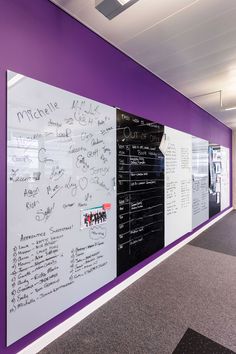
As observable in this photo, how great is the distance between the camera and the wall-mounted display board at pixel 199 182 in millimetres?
4082

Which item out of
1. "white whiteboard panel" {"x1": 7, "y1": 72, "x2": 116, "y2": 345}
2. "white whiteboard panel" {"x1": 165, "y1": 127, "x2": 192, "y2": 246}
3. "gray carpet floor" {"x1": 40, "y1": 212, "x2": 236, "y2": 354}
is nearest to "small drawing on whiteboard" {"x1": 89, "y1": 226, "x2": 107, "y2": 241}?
"white whiteboard panel" {"x1": 7, "y1": 72, "x2": 116, "y2": 345}

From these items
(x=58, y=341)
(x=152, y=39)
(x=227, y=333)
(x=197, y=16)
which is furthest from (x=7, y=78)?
(x=227, y=333)

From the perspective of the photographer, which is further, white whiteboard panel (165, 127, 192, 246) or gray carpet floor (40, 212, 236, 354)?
white whiteboard panel (165, 127, 192, 246)

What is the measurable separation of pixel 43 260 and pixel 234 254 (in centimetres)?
314

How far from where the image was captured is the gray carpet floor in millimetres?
1666

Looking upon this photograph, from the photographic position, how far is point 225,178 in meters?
6.12

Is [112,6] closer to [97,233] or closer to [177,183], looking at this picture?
[97,233]

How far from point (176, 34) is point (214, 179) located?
3939 mm

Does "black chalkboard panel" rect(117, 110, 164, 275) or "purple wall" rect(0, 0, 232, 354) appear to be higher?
"purple wall" rect(0, 0, 232, 354)

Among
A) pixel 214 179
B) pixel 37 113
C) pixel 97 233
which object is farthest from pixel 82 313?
pixel 214 179

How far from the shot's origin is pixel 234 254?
11.0ft

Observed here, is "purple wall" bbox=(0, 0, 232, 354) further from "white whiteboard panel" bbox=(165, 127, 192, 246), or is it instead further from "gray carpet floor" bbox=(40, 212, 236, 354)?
"white whiteboard panel" bbox=(165, 127, 192, 246)

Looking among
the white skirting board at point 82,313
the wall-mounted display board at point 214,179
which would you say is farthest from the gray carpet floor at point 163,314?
the wall-mounted display board at point 214,179

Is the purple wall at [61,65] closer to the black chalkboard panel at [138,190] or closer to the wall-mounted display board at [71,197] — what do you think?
the wall-mounted display board at [71,197]
